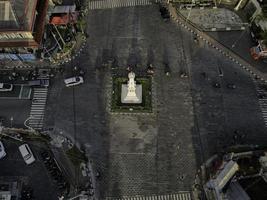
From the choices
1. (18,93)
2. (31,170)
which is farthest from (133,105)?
(18,93)

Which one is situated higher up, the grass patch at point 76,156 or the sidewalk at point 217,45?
the sidewalk at point 217,45

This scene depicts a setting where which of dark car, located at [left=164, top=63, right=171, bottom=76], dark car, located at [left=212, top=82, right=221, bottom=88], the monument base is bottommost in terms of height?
the monument base

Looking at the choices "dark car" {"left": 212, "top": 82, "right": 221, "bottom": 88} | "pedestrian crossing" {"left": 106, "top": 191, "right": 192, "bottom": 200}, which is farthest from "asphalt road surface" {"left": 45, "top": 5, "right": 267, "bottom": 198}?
"pedestrian crossing" {"left": 106, "top": 191, "right": 192, "bottom": 200}

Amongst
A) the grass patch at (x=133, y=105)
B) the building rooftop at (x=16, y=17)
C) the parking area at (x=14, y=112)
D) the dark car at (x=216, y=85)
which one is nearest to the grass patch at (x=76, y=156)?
the grass patch at (x=133, y=105)

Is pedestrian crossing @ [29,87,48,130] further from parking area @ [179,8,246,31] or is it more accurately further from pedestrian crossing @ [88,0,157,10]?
parking area @ [179,8,246,31]

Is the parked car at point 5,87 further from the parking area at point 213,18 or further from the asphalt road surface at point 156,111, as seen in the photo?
the parking area at point 213,18

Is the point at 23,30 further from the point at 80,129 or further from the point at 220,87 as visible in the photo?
the point at 220,87
